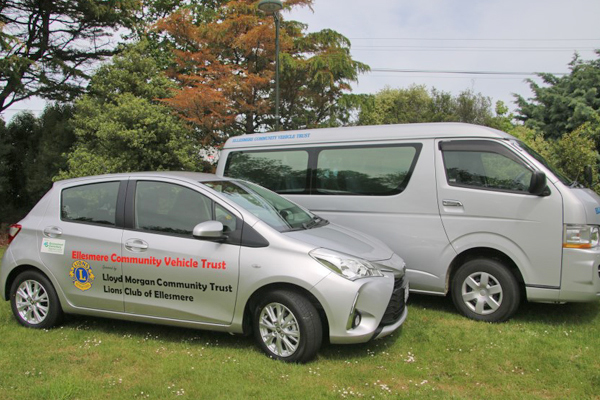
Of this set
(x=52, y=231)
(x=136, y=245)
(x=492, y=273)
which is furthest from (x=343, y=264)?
(x=52, y=231)

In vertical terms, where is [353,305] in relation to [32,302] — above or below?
above

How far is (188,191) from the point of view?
441 centimetres

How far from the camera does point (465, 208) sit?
17.0 feet

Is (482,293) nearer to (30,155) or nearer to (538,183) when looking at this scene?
(538,183)

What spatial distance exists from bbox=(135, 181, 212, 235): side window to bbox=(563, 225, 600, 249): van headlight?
3.57 m

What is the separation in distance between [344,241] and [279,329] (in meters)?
1.02

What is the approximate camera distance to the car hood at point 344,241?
160 inches

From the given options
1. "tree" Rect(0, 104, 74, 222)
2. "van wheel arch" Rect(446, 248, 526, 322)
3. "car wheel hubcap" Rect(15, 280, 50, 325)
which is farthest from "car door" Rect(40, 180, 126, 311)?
"tree" Rect(0, 104, 74, 222)

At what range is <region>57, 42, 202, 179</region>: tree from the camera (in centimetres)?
1091

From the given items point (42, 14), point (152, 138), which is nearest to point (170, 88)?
point (152, 138)

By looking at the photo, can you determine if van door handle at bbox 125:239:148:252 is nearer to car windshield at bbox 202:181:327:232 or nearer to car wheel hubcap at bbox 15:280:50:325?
car windshield at bbox 202:181:327:232

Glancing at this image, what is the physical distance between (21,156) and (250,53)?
8.50 meters

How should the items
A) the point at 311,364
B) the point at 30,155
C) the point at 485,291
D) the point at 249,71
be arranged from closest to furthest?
the point at 311,364 < the point at 485,291 < the point at 249,71 < the point at 30,155

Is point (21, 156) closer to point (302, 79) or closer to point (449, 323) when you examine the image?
point (302, 79)
